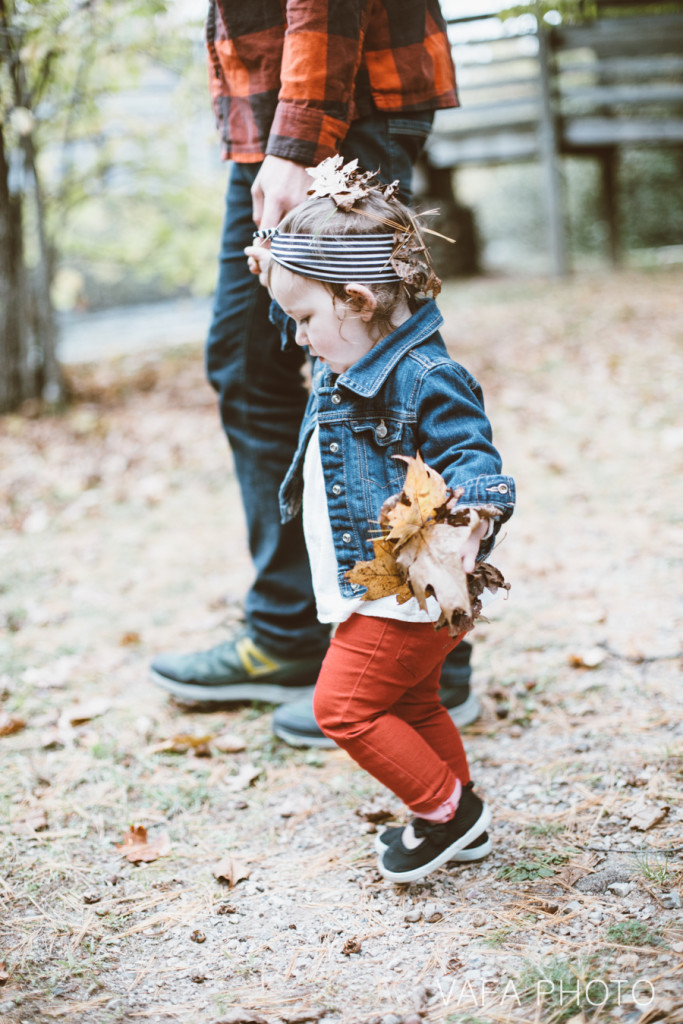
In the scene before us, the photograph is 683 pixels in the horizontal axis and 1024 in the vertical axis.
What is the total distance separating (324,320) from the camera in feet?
5.00

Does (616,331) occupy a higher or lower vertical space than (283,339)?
lower

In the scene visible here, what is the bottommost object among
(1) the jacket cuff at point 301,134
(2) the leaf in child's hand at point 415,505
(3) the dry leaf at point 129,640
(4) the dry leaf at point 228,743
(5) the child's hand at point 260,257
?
(3) the dry leaf at point 129,640

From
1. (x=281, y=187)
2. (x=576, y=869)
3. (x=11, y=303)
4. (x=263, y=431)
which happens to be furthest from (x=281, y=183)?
(x=11, y=303)

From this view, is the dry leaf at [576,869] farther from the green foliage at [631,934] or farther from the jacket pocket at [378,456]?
the jacket pocket at [378,456]

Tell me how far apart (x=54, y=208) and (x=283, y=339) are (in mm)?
5078

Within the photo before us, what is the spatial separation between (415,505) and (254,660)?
42.7 inches

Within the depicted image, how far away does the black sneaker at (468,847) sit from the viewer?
167 centimetres

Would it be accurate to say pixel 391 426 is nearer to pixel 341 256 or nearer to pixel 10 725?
pixel 341 256

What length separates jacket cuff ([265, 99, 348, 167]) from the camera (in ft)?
5.44

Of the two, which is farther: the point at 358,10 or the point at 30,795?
the point at 30,795

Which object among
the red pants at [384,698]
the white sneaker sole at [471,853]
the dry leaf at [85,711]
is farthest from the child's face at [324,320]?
the dry leaf at [85,711]

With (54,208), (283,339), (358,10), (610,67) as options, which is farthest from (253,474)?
(610,67)

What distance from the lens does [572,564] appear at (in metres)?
3.04

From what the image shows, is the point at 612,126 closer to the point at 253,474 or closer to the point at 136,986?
the point at 253,474
